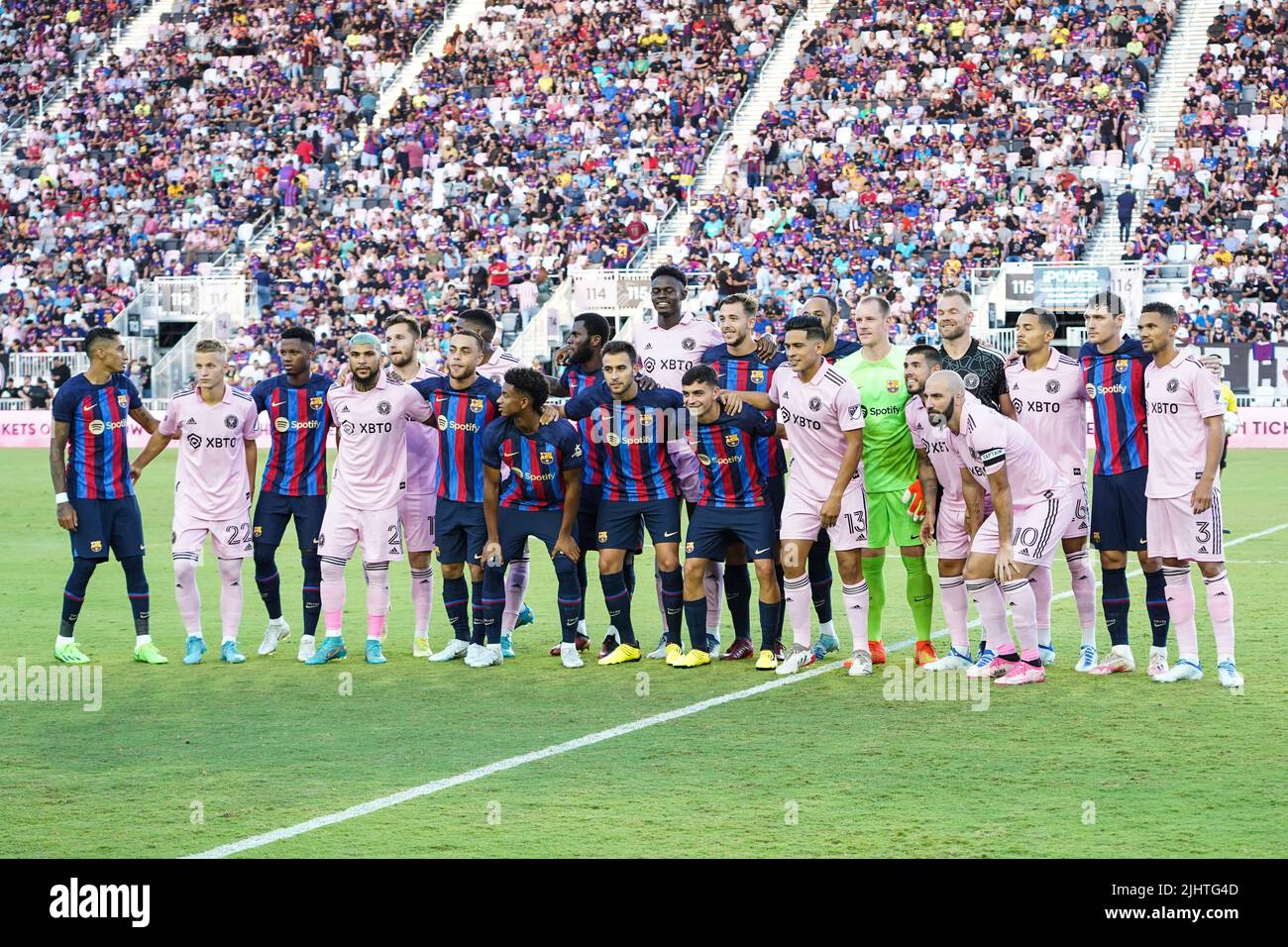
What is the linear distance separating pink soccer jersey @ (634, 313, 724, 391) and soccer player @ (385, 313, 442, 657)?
4.97 feet

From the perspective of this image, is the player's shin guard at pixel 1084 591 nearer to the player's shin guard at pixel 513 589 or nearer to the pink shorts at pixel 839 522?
the pink shorts at pixel 839 522

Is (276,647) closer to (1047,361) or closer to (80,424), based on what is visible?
(80,424)

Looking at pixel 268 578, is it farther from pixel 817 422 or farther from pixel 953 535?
pixel 953 535

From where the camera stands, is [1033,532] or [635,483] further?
[635,483]

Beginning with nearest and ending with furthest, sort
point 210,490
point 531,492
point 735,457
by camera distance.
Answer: point 735,457, point 531,492, point 210,490

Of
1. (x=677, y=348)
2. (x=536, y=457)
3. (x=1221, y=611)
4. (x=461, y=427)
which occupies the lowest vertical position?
(x=1221, y=611)

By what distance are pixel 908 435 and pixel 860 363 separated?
21.3 inches

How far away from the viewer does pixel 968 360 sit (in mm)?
10289

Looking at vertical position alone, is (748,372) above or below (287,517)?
above

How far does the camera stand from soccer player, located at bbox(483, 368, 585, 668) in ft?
34.9

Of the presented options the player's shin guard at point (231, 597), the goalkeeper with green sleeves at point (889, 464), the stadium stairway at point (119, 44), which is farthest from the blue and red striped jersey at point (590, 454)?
the stadium stairway at point (119, 44)

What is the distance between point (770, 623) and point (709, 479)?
0.96m

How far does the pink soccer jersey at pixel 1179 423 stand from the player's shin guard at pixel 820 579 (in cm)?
226

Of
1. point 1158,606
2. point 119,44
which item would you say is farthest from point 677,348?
point 119,44
